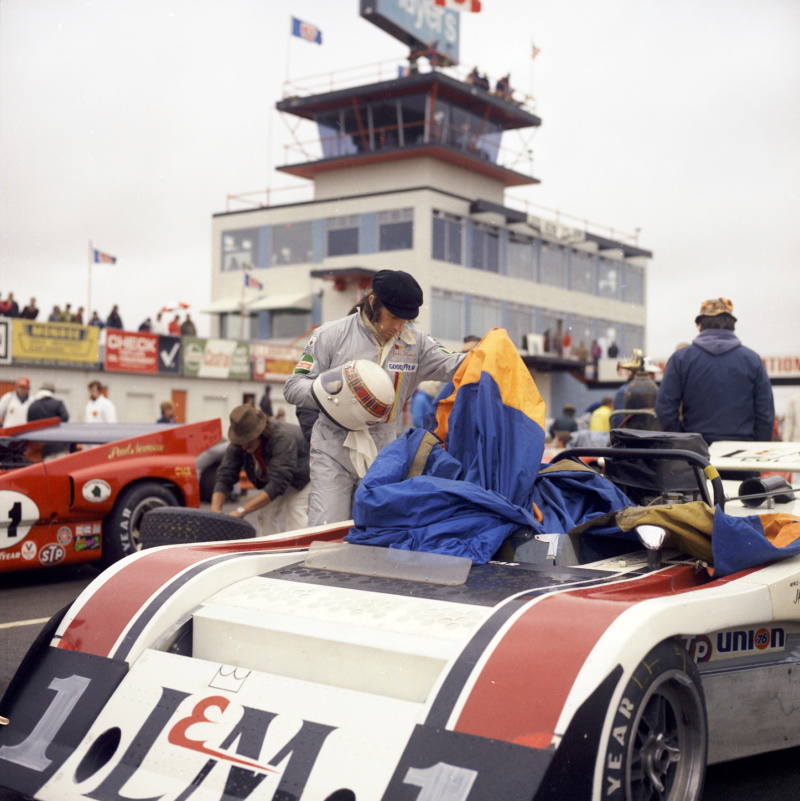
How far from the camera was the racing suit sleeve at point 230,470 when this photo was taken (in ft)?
19.7

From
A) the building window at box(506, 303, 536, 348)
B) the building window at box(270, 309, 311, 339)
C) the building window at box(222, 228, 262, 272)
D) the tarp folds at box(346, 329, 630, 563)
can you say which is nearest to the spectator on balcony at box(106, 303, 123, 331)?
the building window at box(270, 309, 311, 339)

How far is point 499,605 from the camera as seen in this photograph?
2.46 metres

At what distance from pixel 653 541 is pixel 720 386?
8.20ft

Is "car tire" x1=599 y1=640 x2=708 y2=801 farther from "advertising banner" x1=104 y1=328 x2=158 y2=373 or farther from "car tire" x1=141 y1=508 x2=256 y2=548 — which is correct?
"advertising banner" x1=104 y1=328 x2=158 y2=373

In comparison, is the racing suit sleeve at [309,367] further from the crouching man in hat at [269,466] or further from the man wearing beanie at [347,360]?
the crouching man in hat at [269,466]

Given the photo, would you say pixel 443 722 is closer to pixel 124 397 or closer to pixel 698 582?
pixel 698 582

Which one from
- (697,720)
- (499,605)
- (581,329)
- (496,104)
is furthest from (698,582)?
(581,329)

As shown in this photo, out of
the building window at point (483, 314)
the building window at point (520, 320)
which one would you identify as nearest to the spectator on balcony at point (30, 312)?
the building window at point (483, 314)

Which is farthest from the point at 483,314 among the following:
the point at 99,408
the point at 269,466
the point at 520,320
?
the point at 269,466

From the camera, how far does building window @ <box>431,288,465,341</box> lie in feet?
117

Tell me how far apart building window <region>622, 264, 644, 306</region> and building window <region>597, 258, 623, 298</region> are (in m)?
0.86

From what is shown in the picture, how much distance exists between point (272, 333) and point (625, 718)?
38.3 metres

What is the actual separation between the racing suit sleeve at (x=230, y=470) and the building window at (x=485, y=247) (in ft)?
107

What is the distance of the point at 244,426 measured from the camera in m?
5.71
